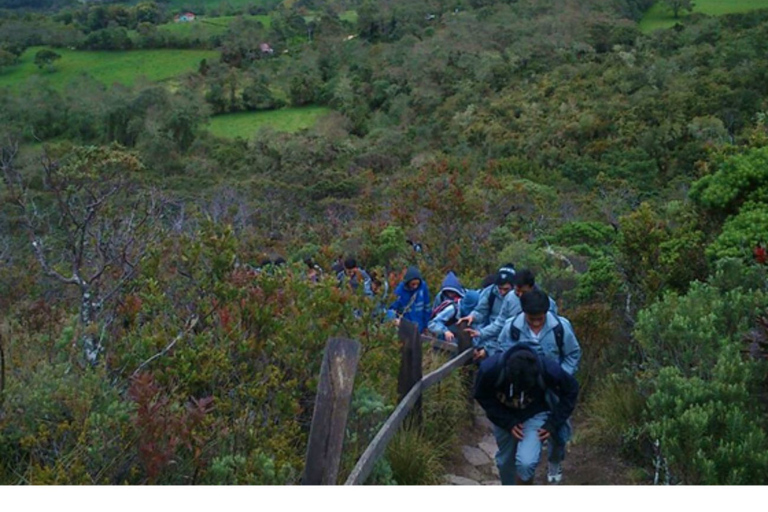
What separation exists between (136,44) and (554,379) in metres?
73.1

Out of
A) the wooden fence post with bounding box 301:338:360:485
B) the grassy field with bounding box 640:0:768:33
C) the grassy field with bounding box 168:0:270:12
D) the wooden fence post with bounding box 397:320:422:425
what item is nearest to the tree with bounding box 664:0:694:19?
the grassy field with bounding box 640:0:768:33

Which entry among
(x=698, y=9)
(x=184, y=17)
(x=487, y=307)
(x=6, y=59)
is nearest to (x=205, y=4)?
(x=184, y=17)

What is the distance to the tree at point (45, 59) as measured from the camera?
63.5 m

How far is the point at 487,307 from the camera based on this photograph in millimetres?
6074

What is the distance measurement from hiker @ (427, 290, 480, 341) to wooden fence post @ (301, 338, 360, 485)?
128 inches

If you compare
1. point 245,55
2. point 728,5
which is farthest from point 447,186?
point 245,55

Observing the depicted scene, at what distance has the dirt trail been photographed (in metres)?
5.22

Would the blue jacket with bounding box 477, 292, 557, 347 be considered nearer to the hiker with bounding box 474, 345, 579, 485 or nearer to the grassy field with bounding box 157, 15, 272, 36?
the hiker with bounding box 474, 345, 579, 485

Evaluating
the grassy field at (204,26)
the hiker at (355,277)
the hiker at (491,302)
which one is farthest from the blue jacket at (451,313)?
the grassy field at (204,26)

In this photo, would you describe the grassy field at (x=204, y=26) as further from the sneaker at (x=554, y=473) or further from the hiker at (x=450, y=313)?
the sneaker at (x=554, y=473)

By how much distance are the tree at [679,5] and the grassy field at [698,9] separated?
0.91ft

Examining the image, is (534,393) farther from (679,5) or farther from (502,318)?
(679,5)

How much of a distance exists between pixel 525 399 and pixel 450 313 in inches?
95.4

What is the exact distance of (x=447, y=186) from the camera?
13.2 m
